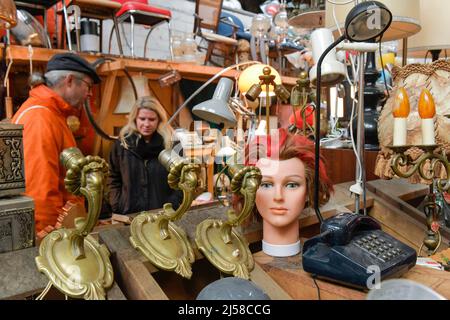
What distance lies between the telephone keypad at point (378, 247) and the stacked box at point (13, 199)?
0.67 m

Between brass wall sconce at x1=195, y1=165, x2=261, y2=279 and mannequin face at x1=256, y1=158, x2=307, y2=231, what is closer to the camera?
brass wall sconce at x1=195, y1=165, x2=261, y2=279

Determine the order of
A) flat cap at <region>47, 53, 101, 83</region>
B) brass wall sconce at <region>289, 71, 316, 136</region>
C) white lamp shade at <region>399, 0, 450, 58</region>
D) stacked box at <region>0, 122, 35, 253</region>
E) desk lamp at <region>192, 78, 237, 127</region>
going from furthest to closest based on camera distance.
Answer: flat cap at <region>47, 53, 101, 83</region>, white lamp shade at <region>399, 0, 450, 58</region>, brass wall sconce at <region>289, 71, 316, 136</region>, desk lamp at <region>192, 78, 237, 127</region>, stacked box at <region>0, 122, 35, 253</region>

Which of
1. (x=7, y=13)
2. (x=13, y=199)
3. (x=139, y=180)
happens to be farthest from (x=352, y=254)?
(x=139, y=180)

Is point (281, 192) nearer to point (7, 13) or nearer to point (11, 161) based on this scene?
point (11, 161)

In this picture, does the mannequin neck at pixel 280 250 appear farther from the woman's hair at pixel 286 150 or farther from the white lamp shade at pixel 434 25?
the white lamp shade at pixel 434 25

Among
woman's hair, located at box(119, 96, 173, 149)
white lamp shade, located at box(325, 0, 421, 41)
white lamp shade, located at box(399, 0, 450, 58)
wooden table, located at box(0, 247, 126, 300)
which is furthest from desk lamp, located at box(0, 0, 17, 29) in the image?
white lamp shade, located at box(399, 0, 450, 58)

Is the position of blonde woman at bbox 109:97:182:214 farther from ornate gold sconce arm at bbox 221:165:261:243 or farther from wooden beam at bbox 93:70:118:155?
ornate gold sconce arm at bbox 221:165:261:243

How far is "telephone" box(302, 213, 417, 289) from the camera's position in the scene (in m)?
0.72

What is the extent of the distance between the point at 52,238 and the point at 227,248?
0.36 meters

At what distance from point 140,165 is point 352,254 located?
1810 mm

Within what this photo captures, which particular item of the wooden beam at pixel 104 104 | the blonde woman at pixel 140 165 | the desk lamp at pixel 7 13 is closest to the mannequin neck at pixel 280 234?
the desk lamp at pixel 7 13

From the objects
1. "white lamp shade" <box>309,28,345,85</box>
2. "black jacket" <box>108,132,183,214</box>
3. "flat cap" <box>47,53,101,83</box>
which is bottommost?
"black jacket" <box>108,132,183,214</box>

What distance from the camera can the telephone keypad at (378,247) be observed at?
2.54 feet

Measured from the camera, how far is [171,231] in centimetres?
81
